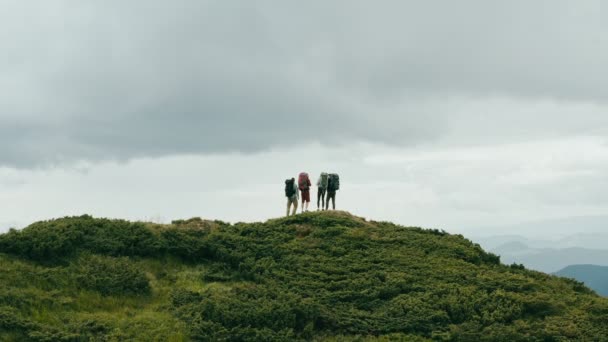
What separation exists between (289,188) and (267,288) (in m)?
10.6

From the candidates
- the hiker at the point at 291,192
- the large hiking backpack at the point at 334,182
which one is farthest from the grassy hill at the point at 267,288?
the large hiking backpack at the point at 334,182

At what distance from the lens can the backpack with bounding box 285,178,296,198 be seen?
29958 mm

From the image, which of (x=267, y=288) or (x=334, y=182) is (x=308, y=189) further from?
(x=267, y=288)

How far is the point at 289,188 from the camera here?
3009 centimetres

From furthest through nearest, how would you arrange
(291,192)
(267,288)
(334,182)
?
(334,182), (291,192), (267,288)

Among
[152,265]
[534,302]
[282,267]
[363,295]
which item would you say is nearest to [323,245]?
[282,267]

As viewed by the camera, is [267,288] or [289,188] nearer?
[267,288]

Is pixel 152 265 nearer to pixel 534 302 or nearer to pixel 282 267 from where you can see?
pixel 282 267

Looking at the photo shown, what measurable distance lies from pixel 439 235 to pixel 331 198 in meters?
5.93

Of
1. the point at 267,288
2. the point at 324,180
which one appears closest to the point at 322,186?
the point at 324,180

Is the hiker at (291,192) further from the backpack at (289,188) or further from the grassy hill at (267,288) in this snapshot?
the grassy hill at (267,288)

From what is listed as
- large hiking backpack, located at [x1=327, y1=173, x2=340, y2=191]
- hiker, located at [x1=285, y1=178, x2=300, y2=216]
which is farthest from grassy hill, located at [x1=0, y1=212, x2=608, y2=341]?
large hiking backpack, located at [x1=327, y1=173, x2=340, y2=191]

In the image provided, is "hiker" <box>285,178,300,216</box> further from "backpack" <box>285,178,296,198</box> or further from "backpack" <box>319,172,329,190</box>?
"backpack" <box>319,172,329,190</box>

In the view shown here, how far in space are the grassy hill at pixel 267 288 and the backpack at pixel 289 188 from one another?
165 inches
